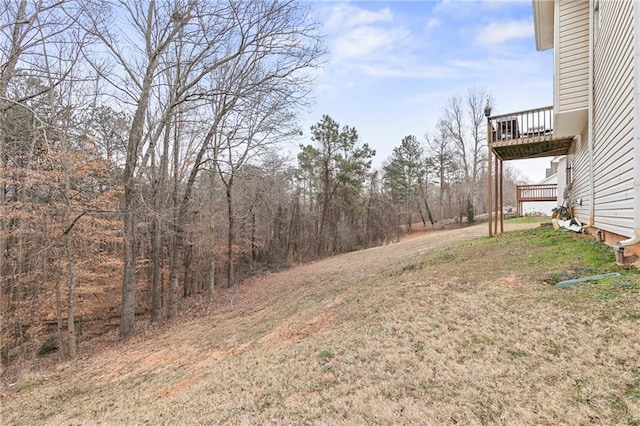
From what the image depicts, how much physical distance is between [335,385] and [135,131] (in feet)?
26.2

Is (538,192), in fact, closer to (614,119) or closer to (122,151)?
(614,119)

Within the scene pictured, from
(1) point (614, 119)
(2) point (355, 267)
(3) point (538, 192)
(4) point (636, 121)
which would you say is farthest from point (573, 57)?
(3) point (538, 192)

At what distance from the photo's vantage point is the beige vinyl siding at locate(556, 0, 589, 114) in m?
6.56

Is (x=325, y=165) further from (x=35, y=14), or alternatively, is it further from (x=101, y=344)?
(x=35, y=14)

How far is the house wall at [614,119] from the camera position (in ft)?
13.3

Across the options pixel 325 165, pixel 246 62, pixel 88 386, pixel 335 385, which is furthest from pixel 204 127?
pixel 325 165

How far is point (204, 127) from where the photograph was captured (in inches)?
419

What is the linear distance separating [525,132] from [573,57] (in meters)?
1.86

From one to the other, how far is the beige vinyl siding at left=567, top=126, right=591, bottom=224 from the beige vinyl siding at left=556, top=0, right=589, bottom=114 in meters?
0.88

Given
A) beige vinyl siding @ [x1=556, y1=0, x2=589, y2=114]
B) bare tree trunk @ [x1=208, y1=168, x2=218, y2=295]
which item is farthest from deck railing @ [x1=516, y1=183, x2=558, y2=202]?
bare tree trunk @ [x1=208, y1=168, x2=218, y2=295]

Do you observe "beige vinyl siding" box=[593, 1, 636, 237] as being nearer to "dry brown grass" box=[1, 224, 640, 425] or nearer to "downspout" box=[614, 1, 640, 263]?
"downspout" box=[614, 1, 640, 263]

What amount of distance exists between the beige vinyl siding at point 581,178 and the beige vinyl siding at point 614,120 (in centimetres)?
106

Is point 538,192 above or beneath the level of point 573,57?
beneath

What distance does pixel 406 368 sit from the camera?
2.80 m
